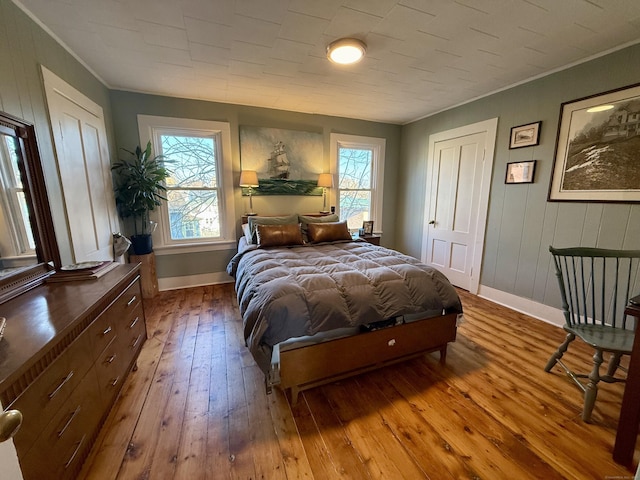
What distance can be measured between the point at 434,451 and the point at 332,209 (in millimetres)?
3258

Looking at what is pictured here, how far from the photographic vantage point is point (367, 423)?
1513 millimetres

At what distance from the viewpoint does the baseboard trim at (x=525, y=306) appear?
261cm

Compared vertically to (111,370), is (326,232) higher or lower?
higher

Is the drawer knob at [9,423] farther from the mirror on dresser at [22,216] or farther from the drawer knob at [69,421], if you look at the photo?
the mirror on dresser at [22,216]

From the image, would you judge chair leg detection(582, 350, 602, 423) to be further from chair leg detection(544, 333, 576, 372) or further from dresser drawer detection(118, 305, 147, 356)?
dresser drawer detection(118, 305, 147, 356)

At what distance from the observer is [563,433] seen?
1.44m

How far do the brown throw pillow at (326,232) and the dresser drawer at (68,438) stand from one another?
2.18m

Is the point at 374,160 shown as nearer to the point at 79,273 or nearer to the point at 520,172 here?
the point at 520,172

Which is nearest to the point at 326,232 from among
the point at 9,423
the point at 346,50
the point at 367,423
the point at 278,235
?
the point at 278,235

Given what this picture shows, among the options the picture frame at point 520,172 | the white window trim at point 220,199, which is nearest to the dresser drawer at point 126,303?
the white window trim at point 220,199

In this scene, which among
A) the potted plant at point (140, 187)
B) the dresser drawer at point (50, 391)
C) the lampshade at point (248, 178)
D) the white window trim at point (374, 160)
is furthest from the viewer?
the white window trim at point (374, 160)

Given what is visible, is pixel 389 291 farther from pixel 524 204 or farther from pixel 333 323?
pixel 524 204

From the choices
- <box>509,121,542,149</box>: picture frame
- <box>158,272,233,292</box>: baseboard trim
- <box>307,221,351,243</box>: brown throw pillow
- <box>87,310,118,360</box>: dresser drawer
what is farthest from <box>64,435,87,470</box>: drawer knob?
<box>509,121,542,149</box>: picture frame

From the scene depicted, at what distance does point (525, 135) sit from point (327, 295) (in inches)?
110
